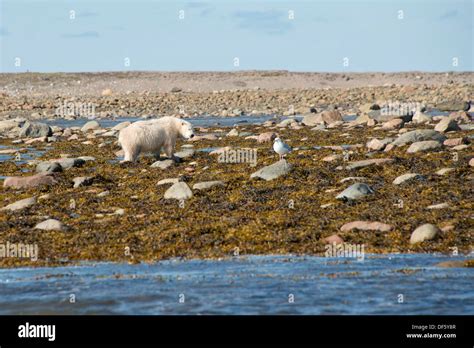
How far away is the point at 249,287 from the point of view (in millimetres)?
11672

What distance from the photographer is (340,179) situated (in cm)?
1991

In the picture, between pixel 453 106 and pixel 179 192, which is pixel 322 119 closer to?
pixel 453 106

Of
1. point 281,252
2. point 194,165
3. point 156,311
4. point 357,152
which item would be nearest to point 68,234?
point 281,252

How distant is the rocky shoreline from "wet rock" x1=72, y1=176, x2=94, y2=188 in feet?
0.09

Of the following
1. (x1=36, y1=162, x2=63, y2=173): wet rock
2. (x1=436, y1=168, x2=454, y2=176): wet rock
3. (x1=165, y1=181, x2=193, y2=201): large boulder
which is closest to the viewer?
(x1=165, y1=181, x2=193, y2=201): large boulder

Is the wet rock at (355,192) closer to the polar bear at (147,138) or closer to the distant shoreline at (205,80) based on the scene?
the polar bear at (147,138)

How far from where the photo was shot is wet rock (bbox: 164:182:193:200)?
18.2 metres

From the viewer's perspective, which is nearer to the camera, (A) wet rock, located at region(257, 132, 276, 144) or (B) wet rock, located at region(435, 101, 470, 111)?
(A) wet rock, located at region(257, 132, 276, 144)

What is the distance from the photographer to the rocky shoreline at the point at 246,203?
14.3 meters

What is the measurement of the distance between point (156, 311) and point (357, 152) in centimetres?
1548

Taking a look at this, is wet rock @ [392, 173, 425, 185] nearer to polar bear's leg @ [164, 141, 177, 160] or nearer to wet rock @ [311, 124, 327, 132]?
polar bear's leg @ [164, 141, 177, 160]

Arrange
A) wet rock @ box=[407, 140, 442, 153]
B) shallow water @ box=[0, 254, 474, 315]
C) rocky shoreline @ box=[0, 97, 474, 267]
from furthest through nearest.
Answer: wet rock @ box=[407, 140, 442, 153], rocky shoreline @ box=[0, 97, 474, 267], shallow water @ box=[0, 254, 474, 315]

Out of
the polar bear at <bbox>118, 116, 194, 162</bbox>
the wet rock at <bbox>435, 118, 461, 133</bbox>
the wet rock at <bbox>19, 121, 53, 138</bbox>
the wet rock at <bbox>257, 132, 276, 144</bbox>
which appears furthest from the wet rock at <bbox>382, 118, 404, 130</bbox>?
the wet rock at <bbox>19, 121, 53, 138</bbox>

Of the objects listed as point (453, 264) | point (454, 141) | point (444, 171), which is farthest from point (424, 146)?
Result: point (453, 264)
